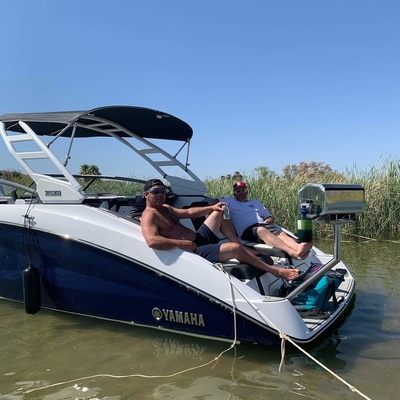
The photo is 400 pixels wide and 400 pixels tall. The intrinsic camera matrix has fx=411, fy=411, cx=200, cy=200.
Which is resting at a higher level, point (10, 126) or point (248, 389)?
point (10, 126)

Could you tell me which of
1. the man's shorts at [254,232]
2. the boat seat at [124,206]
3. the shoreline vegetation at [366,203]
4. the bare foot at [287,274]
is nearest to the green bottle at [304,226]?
the bare foot at [287,274]

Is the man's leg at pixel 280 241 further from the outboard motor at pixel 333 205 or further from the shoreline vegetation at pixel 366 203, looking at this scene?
the shoreline vegetation at pixel 366 203

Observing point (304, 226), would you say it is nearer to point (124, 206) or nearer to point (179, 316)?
point (179, 316)

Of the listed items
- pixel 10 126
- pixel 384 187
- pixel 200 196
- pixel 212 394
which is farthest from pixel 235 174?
pixel 212 394

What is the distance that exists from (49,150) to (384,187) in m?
7.14

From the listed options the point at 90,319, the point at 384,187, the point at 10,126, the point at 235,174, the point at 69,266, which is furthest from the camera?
the point at 235,174

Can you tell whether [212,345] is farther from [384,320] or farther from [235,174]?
[235,174]

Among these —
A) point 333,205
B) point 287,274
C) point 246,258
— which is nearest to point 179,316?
point 246,258

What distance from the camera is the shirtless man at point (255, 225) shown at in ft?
15.0

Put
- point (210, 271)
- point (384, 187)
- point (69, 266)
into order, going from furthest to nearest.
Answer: point (384, 187) → point (69, 266) → point (210, 271)

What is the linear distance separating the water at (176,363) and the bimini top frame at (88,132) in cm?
126

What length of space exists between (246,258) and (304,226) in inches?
26.5

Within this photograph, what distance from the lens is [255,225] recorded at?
16.2 ft

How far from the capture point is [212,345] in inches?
132
